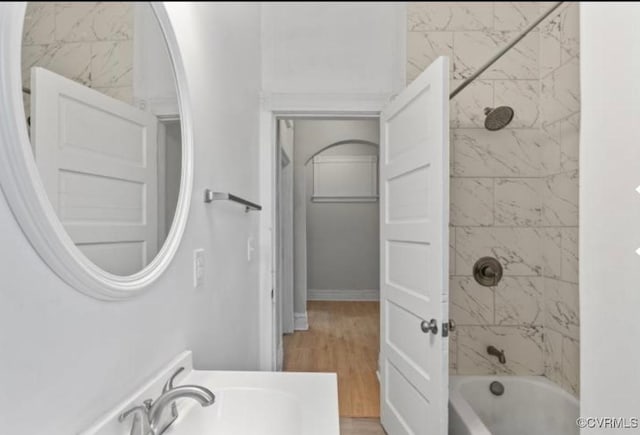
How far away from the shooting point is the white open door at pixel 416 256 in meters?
1.26

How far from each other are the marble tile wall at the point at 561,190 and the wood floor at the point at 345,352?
973mm

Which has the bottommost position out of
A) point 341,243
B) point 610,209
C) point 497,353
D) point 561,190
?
point 497,353

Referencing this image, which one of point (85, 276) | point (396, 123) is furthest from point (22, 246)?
point (396, 123)

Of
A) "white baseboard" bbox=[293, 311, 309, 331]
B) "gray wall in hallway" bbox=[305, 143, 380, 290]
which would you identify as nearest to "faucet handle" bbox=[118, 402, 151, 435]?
"white baseboard" bbox=[293, 311, 309, 331]

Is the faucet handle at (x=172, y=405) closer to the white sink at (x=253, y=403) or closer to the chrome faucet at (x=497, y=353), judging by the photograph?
the white sink at (x=253, y=403)

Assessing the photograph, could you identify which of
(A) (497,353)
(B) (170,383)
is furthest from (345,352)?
(B) (170,383)

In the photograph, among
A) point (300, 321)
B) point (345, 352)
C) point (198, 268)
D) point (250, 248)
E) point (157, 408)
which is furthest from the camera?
point (300, 321)

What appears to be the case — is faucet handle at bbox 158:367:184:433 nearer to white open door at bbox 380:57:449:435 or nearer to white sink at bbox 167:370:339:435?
white sink at bbox 167:370:339:435

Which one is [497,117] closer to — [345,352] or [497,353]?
[497,353]

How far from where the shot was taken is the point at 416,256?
4.78 feet

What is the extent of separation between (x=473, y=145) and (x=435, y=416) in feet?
4.14

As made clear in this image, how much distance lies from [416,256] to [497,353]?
78 centimetres

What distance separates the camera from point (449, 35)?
1.85 metres

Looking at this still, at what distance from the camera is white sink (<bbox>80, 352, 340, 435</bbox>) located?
0.71 m
